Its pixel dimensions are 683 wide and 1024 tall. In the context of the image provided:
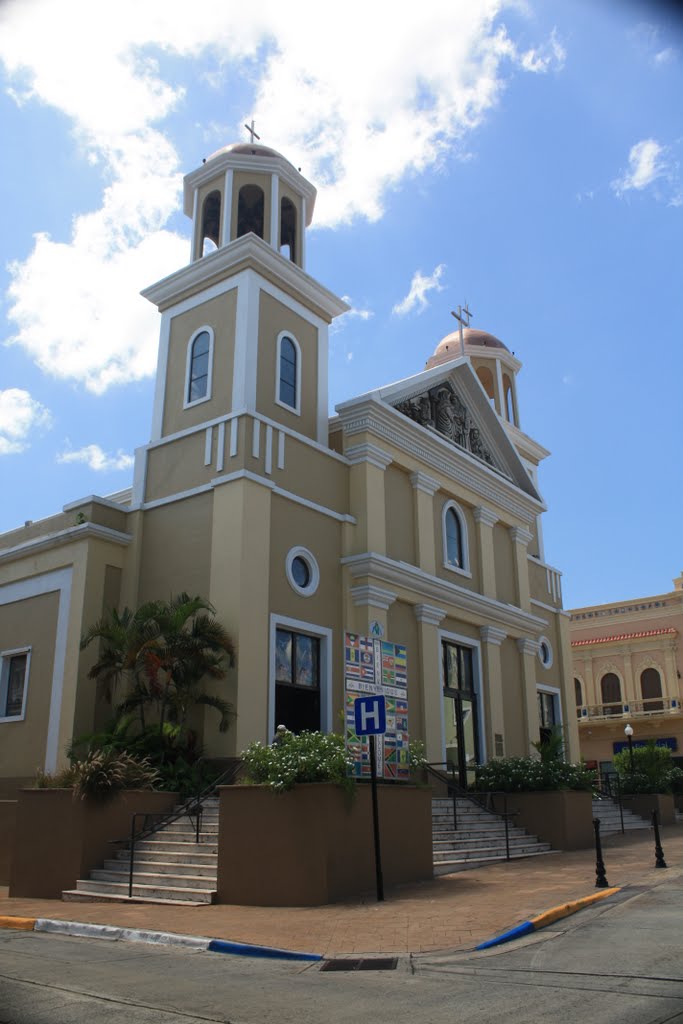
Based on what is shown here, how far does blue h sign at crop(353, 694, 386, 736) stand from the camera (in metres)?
13.2

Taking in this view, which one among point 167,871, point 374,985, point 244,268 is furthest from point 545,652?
point 374,985

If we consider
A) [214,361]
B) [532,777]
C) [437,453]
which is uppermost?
[214,361]

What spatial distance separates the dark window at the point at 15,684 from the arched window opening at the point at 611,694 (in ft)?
101

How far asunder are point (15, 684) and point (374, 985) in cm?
1740

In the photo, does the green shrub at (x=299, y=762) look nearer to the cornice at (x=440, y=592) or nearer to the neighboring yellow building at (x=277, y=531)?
the neighboring yellow building at (x=277, y=531)

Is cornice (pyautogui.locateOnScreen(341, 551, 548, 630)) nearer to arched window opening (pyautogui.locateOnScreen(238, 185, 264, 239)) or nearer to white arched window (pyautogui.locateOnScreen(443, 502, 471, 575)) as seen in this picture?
white arched window (pyautogui.locateOnScreen(443, 502, 471, 575))

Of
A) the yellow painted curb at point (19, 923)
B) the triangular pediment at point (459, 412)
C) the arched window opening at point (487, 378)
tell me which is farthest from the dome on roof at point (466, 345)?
the yellow painted curb at point (19, 923)

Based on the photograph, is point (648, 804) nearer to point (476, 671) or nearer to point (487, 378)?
point (476, 671)

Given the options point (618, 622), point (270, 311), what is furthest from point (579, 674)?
point (270, 311)

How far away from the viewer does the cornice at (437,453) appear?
79.9ft

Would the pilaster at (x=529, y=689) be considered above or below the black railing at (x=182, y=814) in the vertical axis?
above

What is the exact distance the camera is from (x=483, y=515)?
28.8 m

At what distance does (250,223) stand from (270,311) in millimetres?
3994

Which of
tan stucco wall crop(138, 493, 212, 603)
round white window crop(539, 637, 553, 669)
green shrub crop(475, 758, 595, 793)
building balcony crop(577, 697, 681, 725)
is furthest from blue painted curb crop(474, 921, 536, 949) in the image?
building balcony crop(577, 697, 681, 725)
